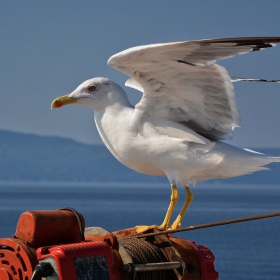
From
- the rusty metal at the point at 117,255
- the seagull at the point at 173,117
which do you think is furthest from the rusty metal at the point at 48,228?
the seagull at the point at 173,117

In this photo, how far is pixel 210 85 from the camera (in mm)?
5797

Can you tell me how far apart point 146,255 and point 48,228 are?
2.40ft

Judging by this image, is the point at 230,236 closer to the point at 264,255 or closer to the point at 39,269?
the point at 264,255

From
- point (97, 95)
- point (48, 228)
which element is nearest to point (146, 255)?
point (48, 228)

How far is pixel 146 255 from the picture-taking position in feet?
14.6

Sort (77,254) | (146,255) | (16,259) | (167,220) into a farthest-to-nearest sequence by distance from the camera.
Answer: (167,220)
(146,255)
(16,259)
(77,254)

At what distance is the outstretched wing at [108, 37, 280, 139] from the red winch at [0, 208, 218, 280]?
134 centimetres

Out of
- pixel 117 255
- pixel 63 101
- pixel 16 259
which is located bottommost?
pixel 117 255

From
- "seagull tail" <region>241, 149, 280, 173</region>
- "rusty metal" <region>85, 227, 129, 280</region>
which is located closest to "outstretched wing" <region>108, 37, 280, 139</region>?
"seagull tail" <region>241, 149, 280, 173</region>

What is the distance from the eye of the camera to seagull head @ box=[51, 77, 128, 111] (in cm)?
589

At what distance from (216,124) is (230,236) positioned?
30480 millimetres

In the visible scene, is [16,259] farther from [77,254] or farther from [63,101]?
[63,101]

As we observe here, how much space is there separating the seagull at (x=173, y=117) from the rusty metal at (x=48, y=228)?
1.53 metres

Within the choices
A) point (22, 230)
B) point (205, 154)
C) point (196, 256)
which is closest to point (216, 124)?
point (205, 154)
